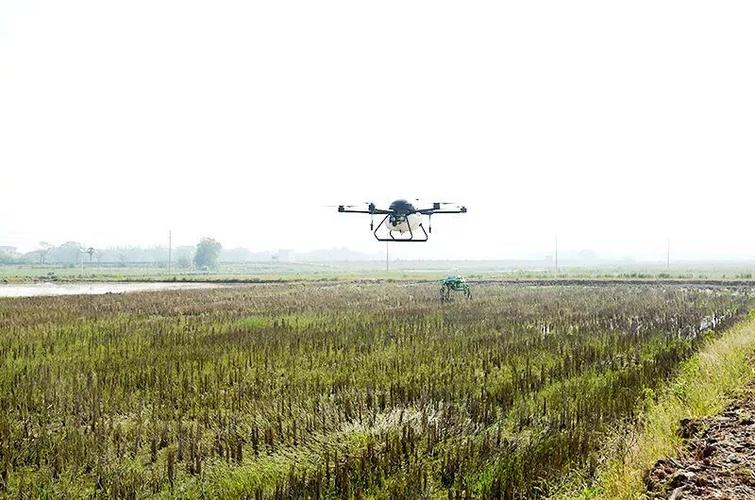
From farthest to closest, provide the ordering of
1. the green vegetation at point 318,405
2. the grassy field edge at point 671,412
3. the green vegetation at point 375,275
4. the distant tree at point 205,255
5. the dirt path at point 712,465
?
1. the distant tree at point 205,255
2. the green vegetation at point 375,275
3. the green vegetation at point 318,405
4. the grassy field edge at point 671,412
5. the dirt path at point 712,465

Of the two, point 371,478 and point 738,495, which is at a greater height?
point 738,495

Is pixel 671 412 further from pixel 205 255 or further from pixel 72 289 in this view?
pixel 205 255

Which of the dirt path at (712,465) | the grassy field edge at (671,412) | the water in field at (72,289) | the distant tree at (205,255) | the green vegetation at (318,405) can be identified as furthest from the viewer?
the distant tree at (205,255)

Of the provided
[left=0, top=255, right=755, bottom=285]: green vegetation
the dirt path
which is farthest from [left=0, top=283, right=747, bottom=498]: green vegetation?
[left=0, top=255, right=755, bottom=285]: green vegetation

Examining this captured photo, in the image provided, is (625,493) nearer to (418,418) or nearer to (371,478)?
(371,478)

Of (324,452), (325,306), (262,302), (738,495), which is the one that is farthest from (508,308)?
(738,495)

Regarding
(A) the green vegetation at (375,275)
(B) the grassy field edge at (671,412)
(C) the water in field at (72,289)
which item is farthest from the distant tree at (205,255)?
(B) the grassy field edge at (671,412)

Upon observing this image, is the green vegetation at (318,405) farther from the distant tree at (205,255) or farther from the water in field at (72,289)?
the distant tree at (205,255)
